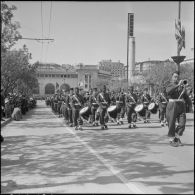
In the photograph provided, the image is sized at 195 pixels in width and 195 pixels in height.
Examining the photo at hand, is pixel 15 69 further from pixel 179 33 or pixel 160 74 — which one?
pixel 160 74

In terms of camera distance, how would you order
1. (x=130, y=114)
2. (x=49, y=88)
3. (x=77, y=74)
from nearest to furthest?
(x=130, y=114) → (x=77, y=74) → (x=49, y=88)

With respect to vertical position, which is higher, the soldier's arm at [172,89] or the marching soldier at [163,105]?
the soldier's arm at [172,89]

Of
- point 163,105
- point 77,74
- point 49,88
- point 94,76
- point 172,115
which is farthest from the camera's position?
point 49,88

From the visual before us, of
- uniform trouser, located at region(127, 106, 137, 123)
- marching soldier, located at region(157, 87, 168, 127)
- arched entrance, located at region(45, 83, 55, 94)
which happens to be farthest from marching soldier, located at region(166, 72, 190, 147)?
arched entrance, located at region(45, 83, 55, 94)

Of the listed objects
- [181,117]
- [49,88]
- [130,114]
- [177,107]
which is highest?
[49,88]

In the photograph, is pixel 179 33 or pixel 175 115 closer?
pixel 179 33

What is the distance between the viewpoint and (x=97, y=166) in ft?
24.5

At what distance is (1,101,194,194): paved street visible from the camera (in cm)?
584

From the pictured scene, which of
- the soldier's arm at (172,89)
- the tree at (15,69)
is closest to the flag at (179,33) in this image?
the soldier's arm at (172,89)

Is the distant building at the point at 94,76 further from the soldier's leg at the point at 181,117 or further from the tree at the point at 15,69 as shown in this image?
the soldier's leg at the point at 181,117

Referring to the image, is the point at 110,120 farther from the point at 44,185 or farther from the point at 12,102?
the point at 44,185

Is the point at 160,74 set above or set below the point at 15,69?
above

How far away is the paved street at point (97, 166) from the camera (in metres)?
5.84

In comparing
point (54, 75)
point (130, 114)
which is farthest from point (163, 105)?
point (54, 75)
